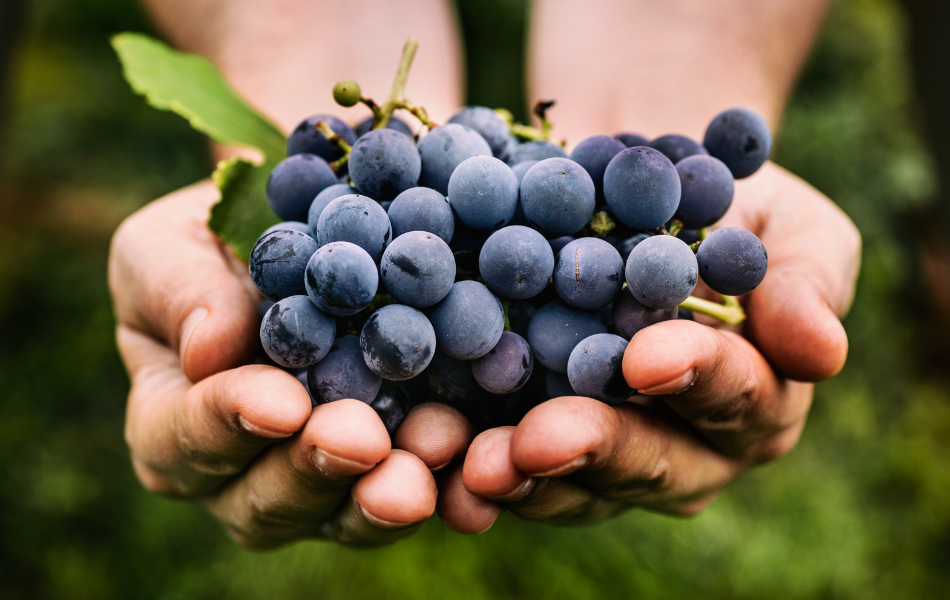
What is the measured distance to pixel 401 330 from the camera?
89 cm

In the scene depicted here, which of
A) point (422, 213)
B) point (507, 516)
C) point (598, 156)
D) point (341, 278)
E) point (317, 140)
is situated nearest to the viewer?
point (341, 278)

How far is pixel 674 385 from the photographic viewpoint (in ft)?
2.95

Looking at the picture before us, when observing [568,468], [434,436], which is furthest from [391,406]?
[568,468]

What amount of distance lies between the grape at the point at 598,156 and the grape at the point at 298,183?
0.46m

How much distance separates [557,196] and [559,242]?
0.29ft

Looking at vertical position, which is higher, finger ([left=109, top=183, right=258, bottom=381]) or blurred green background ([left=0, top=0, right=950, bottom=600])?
finger ([left=109, top=183, right=258, bottom=381])

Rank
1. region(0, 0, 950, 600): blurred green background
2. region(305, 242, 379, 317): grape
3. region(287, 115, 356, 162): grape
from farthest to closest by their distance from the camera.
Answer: region(0, 0, 950, 600): blurred green background
region(287, 115, 356, 162): grape
region(305, 242, 379, 317): grape

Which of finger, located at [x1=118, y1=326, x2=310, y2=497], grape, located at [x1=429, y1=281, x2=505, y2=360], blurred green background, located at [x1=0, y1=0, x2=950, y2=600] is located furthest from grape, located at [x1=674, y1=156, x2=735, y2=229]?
blurred green background, located at [x1=0, y1=0, x2=950, y2=600]

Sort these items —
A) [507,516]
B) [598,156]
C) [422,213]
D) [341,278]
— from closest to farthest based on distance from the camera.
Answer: [341,278], [422,213], [598,156], [507,516]

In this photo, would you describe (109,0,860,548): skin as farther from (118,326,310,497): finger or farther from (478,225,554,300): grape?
(478,225,554,300): grape

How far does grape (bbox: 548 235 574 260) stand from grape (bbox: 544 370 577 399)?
0.21 m

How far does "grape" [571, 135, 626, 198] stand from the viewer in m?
1.07

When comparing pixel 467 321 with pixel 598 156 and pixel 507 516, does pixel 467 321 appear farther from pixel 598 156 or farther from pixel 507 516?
pixel 507 516

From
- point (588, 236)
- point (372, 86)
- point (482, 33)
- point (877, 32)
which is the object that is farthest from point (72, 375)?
point (877, 32)
